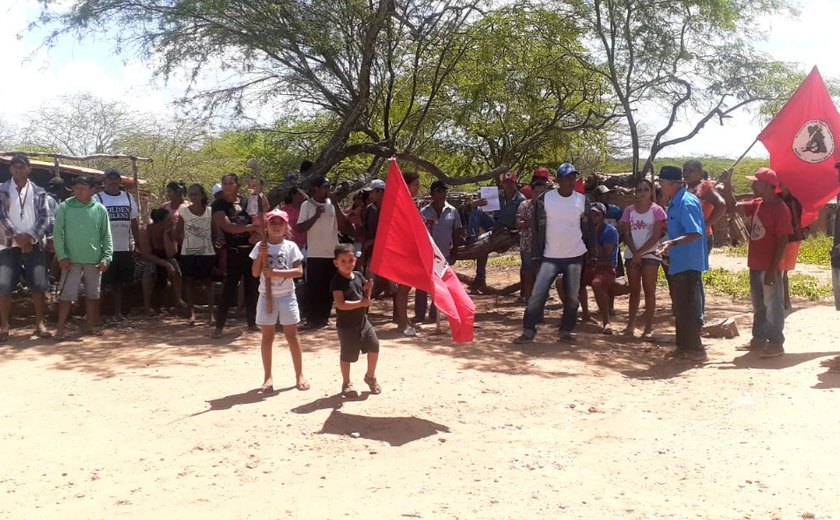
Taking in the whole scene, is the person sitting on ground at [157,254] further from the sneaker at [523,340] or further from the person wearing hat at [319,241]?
the sneaker at [523,340]

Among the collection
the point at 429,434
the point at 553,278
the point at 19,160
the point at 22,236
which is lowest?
the point at 429,434

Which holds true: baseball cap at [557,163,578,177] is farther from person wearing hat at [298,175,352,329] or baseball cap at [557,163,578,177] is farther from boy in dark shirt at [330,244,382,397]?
boy in dark shirt at [330,244,382,397]

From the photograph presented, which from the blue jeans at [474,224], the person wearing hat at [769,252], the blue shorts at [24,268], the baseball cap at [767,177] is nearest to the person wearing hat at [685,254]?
the person wearing hat at [769,252]

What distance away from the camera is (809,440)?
4723mm

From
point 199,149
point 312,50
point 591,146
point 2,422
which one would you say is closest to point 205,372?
point 2,422

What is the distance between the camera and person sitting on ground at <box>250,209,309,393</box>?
5.92 metres

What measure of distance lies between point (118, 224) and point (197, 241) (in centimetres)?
97

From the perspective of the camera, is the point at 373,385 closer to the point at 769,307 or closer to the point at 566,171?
the point at 566,171

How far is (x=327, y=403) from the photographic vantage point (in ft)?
18.6

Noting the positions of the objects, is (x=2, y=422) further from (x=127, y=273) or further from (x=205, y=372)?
(x=127, y=273)

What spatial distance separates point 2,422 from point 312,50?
7.28 meters

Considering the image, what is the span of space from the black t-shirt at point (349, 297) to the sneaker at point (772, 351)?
388 centimetres

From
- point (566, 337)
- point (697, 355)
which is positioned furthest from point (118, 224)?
point (697, 355)

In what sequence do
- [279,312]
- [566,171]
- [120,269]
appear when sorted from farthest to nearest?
[120,269] < [566,171] < [279,312]
